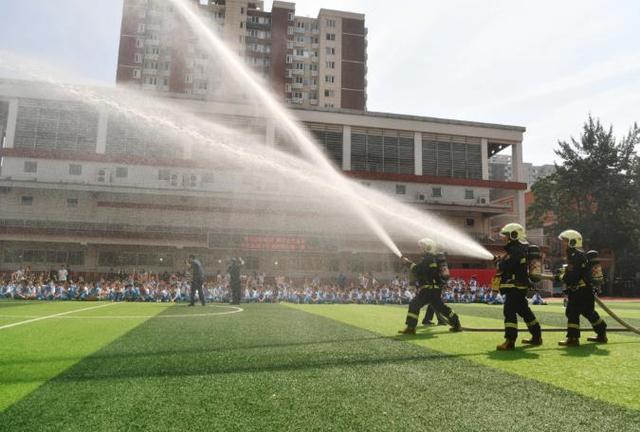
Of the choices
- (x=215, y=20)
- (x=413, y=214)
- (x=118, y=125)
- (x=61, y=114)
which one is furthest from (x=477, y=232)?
(x=215, y=20)

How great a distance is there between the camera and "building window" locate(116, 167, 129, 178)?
48.2 meters

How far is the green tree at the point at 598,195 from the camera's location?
60719 millimetres

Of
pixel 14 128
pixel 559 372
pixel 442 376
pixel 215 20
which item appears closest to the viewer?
pixel 442 376

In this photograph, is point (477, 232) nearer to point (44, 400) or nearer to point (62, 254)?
point (62, 254)

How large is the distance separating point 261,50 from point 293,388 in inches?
3524

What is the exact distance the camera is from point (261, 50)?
285ft

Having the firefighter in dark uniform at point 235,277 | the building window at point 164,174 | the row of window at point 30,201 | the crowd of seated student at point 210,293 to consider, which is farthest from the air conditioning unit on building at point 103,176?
the firefighter in dark uniform at point 235,277

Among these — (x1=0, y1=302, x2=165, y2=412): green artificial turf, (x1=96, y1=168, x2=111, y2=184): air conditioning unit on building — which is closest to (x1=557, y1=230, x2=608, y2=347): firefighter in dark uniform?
(x1=0, y1=302, x2=165, y2=412): green artificial turf

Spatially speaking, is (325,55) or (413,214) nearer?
(413,214)

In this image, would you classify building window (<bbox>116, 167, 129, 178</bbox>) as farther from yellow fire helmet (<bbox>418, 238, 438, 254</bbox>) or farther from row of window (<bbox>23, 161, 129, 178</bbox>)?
yellow fire helmet (<bbox>418, 238, 438, 254</bbox>)

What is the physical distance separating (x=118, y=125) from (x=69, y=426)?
52327 millimetres

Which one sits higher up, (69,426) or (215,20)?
(215,20)

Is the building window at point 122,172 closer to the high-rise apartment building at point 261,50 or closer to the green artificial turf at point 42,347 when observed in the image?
the high-rise apartment building at point 261,50

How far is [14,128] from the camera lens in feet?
158
